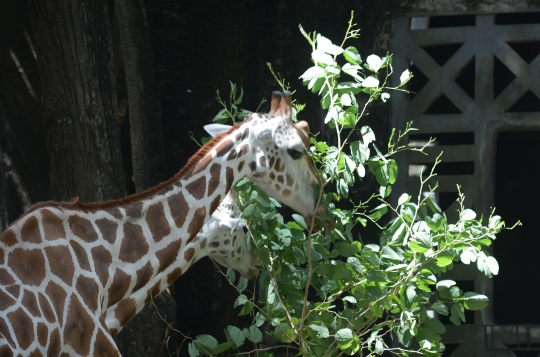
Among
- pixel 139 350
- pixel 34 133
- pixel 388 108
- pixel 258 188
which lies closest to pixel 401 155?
pixel 388 108

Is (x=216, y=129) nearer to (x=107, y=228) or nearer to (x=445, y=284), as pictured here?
(x=107, y=228)

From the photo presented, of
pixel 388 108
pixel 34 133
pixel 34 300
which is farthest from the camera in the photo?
pixel 34 133

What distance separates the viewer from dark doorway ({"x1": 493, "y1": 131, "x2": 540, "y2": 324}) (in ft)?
20.6

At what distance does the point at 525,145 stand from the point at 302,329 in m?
3.37

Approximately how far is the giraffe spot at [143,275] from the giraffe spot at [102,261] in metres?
0.13

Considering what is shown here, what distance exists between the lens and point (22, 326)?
2658mm

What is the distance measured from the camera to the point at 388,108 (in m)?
4.66

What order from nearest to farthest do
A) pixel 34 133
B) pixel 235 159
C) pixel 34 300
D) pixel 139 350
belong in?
pixel 34 300 → pixel 235 159 → pixel 139 350 → pixel 34 133

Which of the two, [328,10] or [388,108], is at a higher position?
[328,10]

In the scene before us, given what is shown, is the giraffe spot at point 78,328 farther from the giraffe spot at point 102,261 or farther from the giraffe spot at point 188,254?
the giraffe spot at point 188,254

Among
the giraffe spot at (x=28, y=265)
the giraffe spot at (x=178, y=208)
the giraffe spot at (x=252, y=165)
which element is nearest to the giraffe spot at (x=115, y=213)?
the giraffe spot at (x=178, y=208)

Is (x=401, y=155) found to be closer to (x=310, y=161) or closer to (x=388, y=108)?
(x=388, y=108)

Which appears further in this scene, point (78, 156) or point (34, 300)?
point (78, 156)

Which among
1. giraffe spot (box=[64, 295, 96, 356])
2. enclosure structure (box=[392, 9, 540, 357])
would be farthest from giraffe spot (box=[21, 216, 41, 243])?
enclosure structure (box=[392, 9, 540, 357])
